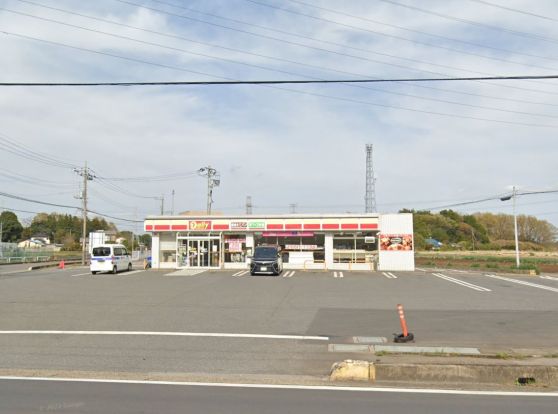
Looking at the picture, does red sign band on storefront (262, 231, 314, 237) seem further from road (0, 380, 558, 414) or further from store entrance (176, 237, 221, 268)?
road (0, 380, 558, 414)

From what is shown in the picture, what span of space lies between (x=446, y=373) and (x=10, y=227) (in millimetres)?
132833

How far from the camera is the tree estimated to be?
392ft

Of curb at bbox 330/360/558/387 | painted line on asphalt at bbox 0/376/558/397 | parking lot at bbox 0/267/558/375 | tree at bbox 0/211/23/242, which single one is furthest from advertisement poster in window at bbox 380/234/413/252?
tree at bbox 0/211/23/242

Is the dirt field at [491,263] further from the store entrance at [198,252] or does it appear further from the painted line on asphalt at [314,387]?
the painted line on asphalt at [314,387]

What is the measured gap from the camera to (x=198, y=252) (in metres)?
38.0

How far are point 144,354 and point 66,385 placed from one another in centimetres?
224

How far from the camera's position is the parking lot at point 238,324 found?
8977 mm

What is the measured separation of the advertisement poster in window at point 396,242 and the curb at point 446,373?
28839 millimetres

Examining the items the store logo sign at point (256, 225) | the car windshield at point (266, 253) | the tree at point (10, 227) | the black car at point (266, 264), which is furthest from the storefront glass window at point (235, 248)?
the tree at point (10, 227)

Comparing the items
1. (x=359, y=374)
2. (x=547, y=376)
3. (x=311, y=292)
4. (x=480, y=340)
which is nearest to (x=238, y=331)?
(x=359, y=374)

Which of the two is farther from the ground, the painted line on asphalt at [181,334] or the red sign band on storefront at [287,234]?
the red sign band on storefront at [287,234]

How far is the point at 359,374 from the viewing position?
7.70m

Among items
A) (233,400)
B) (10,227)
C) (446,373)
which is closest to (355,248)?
(446,373)

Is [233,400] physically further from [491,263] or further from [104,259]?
[491,263]
